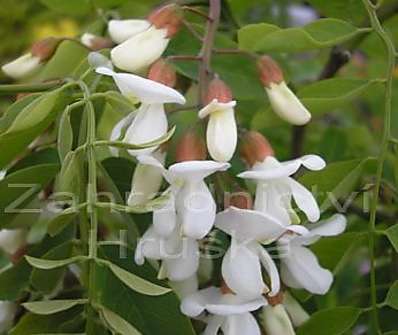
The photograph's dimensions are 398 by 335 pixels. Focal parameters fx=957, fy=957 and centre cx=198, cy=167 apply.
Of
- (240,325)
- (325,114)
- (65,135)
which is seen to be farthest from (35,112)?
(325,114)

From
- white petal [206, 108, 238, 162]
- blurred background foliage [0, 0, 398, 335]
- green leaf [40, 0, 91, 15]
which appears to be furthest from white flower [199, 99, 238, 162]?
green leaf [40, 0, 91, 15]

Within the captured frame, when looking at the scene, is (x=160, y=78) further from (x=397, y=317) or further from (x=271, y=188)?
(x=397, y=317)

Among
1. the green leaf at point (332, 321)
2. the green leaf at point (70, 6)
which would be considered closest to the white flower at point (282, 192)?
the green leaf at point (332, 321)

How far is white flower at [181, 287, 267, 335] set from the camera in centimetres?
74

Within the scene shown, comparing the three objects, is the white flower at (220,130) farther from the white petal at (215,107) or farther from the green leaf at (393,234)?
the green leaf at (393,234)

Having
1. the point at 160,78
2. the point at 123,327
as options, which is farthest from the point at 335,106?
the point at 123,327

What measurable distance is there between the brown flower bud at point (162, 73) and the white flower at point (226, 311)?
6.9 inches

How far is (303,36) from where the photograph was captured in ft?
2.69

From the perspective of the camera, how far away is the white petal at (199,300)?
2.47 ft

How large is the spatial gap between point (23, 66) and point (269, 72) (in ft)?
0.83

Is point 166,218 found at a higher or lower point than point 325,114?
higher

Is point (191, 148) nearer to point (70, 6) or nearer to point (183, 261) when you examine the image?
point (183, 261)

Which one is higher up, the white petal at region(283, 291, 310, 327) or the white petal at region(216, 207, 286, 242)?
the white petal at region(216, 207, 286, 242)

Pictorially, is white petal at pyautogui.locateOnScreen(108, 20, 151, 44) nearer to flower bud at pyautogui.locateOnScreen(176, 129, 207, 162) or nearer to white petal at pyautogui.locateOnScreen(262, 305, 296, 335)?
flower bud at pyautogui.locateOnScreen(176, 129, 207, 162)
